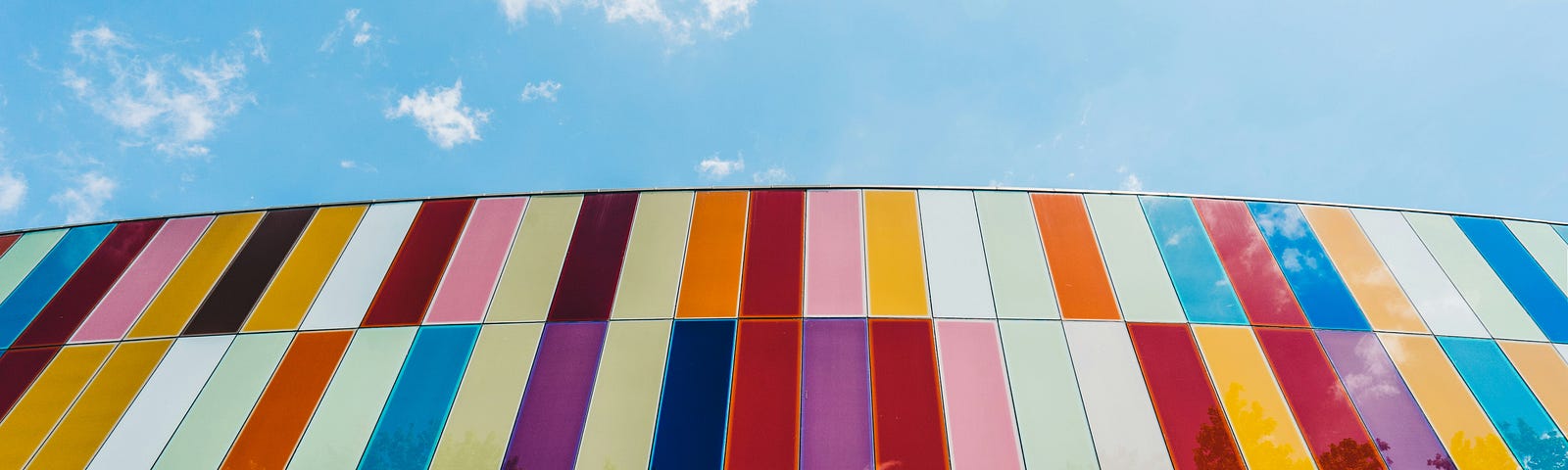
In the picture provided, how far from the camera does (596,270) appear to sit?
14.4 metres

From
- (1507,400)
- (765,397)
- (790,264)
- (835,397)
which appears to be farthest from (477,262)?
(1507,400)

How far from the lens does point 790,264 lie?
47.1ft

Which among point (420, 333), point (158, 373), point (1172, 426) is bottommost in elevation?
point (1172, 426)

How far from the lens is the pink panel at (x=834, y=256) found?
13.5 m

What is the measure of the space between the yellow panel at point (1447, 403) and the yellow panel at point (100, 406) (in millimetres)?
21815

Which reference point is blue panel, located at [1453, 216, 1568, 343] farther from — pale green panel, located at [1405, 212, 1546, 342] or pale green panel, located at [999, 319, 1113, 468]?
pale green panel, located at [999, 319, 1113, 468]

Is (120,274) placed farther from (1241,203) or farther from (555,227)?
(1241,203)

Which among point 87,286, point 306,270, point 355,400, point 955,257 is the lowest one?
point 355,400

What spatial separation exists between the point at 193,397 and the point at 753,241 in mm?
10149

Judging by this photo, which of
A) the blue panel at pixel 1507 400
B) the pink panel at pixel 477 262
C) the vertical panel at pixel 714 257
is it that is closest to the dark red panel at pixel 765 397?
the vertical panel at pixel 714 257

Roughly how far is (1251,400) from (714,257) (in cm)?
976

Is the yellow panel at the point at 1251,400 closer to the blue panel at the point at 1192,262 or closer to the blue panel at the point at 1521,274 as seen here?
the blue panel at the point at 1192,262

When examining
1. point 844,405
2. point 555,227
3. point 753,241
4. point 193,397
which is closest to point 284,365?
point 193,397

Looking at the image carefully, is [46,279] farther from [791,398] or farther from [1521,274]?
[1521,274]
